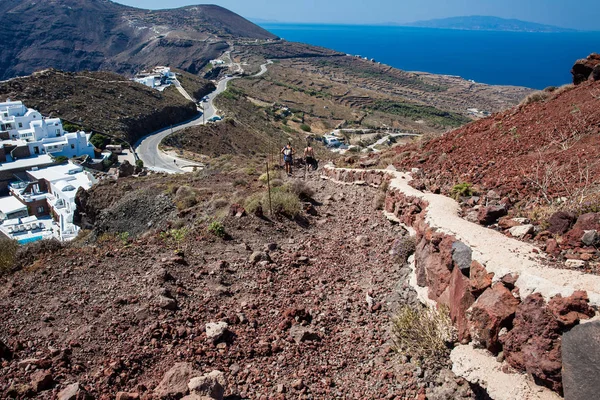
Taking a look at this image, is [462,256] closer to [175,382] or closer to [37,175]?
[175,382]

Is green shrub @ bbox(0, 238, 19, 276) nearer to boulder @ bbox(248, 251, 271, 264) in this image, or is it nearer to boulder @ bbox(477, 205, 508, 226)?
boulder @ bbox(248, 251, 271, 264)

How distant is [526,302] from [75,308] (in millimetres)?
5298

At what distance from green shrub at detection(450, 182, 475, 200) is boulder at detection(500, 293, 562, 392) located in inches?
147

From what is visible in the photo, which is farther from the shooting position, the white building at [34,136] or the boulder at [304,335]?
the white building at [34,136]

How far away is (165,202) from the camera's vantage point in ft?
41.3

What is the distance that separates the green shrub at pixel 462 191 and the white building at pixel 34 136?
1913 inches

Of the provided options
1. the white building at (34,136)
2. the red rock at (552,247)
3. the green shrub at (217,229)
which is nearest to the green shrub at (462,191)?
the red rock at (552,247)

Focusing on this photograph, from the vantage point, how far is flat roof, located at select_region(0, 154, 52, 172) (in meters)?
43.2

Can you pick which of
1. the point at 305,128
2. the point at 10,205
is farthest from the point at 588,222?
the point at 305,128

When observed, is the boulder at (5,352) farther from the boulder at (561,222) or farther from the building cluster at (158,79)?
the building cluster at (158,79)

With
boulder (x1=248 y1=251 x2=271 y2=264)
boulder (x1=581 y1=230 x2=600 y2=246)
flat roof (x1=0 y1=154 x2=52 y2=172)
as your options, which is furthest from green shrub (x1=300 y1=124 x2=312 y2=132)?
boulder (x1=581 y1=230 x2=600 y2=246)

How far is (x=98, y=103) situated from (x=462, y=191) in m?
60.1

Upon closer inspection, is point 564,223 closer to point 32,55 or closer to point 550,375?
point 550,375

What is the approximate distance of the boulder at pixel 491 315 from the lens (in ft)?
12.4
